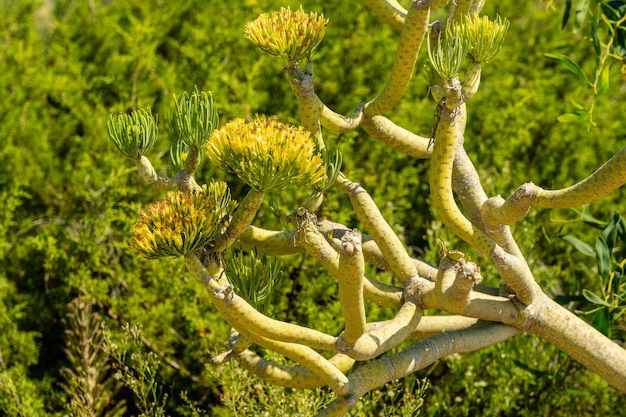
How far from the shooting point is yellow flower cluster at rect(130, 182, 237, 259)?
94 cm

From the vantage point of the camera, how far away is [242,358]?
1.27 meters

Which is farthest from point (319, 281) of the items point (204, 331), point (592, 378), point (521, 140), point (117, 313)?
point (521, 140)

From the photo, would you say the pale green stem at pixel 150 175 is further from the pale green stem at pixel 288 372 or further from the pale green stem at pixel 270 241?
the pale green stem at pixel 288 372

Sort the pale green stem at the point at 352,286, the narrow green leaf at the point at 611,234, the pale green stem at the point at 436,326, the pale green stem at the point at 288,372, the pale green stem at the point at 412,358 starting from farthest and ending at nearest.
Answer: the narrow green leaf at the point at 611,234 < the pale green stem at the point at 436,326 < the pale green stem at the point at 288,372 < the pale green stem at the point at 412,358 < the pale green stem at the point at 352,286

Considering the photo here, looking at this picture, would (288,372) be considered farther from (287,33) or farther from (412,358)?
(287,33)

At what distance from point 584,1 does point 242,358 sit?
4.09 feet

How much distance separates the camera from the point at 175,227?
37.2 inches

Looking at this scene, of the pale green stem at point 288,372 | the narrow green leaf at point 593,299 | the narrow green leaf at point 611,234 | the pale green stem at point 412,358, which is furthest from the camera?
the narrow green leaf at point 611,234

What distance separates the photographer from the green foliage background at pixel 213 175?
6.50 feet

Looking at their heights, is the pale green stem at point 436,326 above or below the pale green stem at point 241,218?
below

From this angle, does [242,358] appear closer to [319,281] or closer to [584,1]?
[319,281]

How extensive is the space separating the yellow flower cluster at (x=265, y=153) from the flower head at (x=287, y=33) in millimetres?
168

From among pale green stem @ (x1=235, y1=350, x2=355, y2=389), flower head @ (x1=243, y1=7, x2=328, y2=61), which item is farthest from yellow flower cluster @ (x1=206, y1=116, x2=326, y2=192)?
pale green stem @ (x1=235, y1=350, x2=355, y2=389)

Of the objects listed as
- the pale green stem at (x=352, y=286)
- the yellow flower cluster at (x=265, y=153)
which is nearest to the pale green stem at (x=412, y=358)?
the pale green stem at (x=352, y=286)
